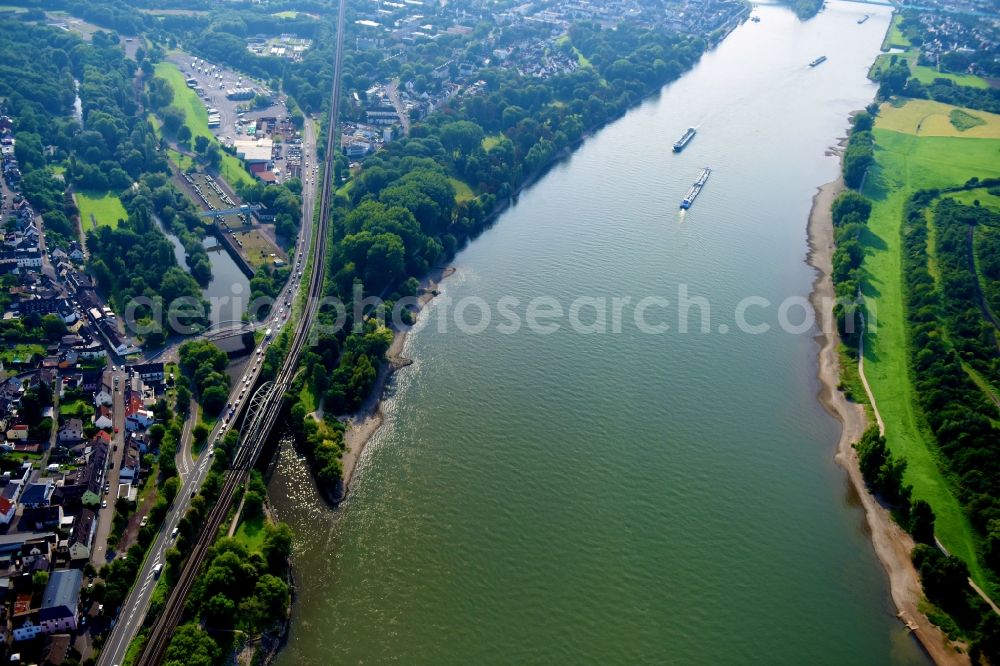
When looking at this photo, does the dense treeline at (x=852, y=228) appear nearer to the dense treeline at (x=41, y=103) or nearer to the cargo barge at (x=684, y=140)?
Result: the cargo barge at (x=684, y=140)

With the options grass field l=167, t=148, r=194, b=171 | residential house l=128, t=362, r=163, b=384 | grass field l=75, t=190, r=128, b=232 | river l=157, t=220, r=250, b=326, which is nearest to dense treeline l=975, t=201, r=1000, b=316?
river l=157, t=220, r=250, b=326

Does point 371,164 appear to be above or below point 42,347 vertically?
above

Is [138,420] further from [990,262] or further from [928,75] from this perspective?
[928,75]

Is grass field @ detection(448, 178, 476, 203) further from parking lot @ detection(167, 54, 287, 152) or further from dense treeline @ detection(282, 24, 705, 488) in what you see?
parking lot @ detection(167, 54, 287, 152)

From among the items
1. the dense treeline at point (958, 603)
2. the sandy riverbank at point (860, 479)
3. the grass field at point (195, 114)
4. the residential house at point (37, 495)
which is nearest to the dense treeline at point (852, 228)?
the sandy riverbank at point (860, 479)

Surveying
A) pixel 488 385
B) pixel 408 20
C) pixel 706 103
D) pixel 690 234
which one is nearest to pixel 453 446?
pixel 488 385

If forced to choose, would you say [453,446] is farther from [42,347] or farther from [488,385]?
[42,347]
